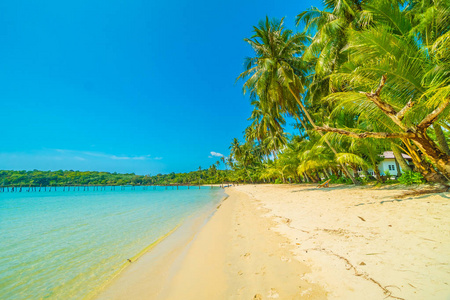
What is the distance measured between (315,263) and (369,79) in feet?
18.6

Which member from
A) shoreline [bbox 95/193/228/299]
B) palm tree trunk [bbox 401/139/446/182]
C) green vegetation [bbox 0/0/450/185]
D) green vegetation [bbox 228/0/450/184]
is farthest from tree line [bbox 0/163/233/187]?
shoreline [bbox 95/193/228/299]

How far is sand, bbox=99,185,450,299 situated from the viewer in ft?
6.09

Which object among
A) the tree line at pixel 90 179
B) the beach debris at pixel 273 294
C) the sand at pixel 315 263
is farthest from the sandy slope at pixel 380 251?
the tree line at pixel 90 179

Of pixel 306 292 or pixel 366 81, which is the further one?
pixel 366 81

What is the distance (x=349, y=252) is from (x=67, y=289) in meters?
4.58

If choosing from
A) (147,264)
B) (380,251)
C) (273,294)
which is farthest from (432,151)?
(147,264)

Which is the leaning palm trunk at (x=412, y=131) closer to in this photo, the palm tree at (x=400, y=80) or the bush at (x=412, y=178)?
the palm tree at (x=400, y=80)

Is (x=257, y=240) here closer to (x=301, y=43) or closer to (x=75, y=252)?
(x=75, y=252)

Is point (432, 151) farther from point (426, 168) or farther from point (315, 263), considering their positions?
point (315, 263)

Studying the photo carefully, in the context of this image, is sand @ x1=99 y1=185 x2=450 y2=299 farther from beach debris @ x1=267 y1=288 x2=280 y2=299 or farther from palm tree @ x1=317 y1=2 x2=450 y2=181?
palm tree @ x1=317 y1=2 x2=450 y2=181

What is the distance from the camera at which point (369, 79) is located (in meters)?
5.37

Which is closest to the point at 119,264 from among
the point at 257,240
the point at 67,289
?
the point at 67,289

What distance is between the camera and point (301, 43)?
44.8ft

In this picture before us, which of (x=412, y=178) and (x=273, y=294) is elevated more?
(x=412, y=178)
